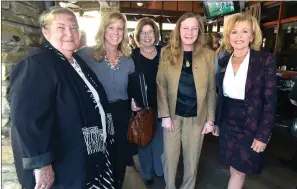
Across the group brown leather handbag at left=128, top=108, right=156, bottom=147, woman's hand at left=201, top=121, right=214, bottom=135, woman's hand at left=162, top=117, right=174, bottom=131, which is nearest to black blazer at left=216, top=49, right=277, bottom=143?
woman's hand at left=201, top=121, right=214, bottom=135

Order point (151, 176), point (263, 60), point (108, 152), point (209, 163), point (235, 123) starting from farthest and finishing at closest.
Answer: point (209, 163) < point (151, 176) < point (235, 123) < point (263, 60) < point (108, 152)

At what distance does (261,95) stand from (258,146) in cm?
39

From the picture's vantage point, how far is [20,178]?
118 centimetres

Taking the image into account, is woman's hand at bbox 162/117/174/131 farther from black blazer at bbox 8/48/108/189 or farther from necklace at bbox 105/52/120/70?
black blazer at bbox 8/48/108/189

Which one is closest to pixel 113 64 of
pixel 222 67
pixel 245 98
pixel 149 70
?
pixel 149 70

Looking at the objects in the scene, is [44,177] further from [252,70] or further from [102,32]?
[252,70]

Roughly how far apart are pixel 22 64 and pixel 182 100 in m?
1.28

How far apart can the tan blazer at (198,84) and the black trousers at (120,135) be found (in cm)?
33

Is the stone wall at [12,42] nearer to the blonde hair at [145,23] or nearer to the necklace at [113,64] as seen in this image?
the necklace at [113,64]

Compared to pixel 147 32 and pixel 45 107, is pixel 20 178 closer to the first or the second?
pixel 45 107

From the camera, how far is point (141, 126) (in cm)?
199

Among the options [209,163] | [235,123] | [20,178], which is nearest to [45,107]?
[20,178]

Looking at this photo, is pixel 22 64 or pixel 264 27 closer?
pixel 22 64

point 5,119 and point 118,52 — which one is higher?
point 118,52
